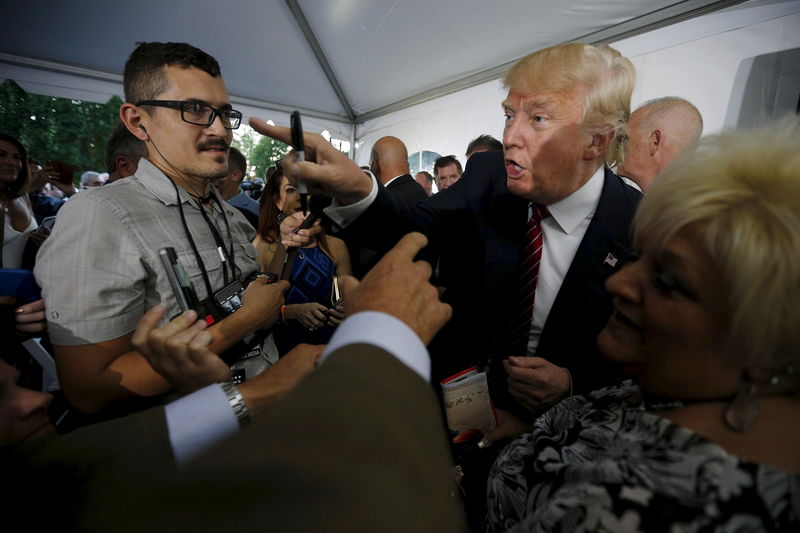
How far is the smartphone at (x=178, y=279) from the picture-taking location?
105 cm

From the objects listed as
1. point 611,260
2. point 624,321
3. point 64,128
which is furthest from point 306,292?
point 64,128

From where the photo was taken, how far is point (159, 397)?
1.32 metres

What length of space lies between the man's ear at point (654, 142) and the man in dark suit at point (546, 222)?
1.13 m

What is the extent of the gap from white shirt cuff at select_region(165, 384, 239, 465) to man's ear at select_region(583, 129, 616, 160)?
5.56ft

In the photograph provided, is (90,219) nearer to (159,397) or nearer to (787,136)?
(159,397)

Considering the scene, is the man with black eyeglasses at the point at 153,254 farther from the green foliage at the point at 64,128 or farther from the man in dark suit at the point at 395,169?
the green foliage at the point at 64,128

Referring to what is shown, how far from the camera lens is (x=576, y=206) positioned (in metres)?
A: 1.60

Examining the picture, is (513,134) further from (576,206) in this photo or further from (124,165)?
(124,165)

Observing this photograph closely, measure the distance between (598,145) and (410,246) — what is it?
1222 mm

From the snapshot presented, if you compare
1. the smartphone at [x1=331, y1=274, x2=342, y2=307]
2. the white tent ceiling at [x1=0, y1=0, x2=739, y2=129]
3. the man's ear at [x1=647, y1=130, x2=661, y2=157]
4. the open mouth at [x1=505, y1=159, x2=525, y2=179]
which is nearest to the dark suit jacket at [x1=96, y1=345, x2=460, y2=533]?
the open mouth at [x1=505, y1=159, x2=525, y2=179]

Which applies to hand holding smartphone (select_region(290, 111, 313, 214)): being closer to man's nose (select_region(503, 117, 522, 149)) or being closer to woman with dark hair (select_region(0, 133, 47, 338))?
man's nose (select_region(503, 117, 522, 149))

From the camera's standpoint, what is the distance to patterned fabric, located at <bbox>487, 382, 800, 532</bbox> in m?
0.57

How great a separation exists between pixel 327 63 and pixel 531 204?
18.8 ft

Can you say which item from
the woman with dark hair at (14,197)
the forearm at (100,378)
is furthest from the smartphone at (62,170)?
the forearm at (100,378)
